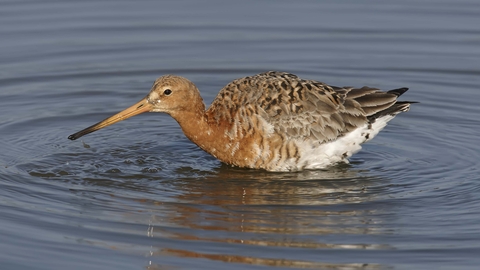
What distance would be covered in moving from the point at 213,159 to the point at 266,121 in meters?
1.27

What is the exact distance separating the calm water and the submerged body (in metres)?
0.29

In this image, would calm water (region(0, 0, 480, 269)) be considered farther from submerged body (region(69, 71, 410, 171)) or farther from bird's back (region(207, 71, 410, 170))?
bird's back (region(207, 71, 410, 170))

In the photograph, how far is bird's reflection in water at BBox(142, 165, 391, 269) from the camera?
927cm

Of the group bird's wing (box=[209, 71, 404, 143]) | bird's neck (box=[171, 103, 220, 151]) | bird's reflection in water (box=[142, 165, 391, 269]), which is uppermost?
bird's wing (box=[209, 71, 404, 143])

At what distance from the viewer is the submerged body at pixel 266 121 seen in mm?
12062

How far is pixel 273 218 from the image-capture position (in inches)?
409

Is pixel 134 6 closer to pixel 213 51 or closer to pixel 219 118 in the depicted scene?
pixel 213 51

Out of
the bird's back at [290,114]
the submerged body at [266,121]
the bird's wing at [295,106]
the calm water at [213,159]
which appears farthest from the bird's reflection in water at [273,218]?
the bird's wing at [295,106]

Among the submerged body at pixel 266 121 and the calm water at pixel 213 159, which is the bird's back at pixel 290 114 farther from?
the calm water at pixel 213 159

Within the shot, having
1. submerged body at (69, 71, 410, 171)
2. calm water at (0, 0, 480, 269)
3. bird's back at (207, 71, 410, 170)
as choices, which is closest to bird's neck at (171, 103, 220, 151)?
submerged body at (69, 71, 410, 171)

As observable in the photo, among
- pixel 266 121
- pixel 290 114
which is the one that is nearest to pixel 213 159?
pixel 266 121

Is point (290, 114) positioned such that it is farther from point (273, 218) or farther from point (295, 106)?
point (273, 218)

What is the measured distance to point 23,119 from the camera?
13.9 metres

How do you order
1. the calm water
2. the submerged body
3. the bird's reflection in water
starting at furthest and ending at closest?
the submerged body < the calm water < the bird's reflection in water
